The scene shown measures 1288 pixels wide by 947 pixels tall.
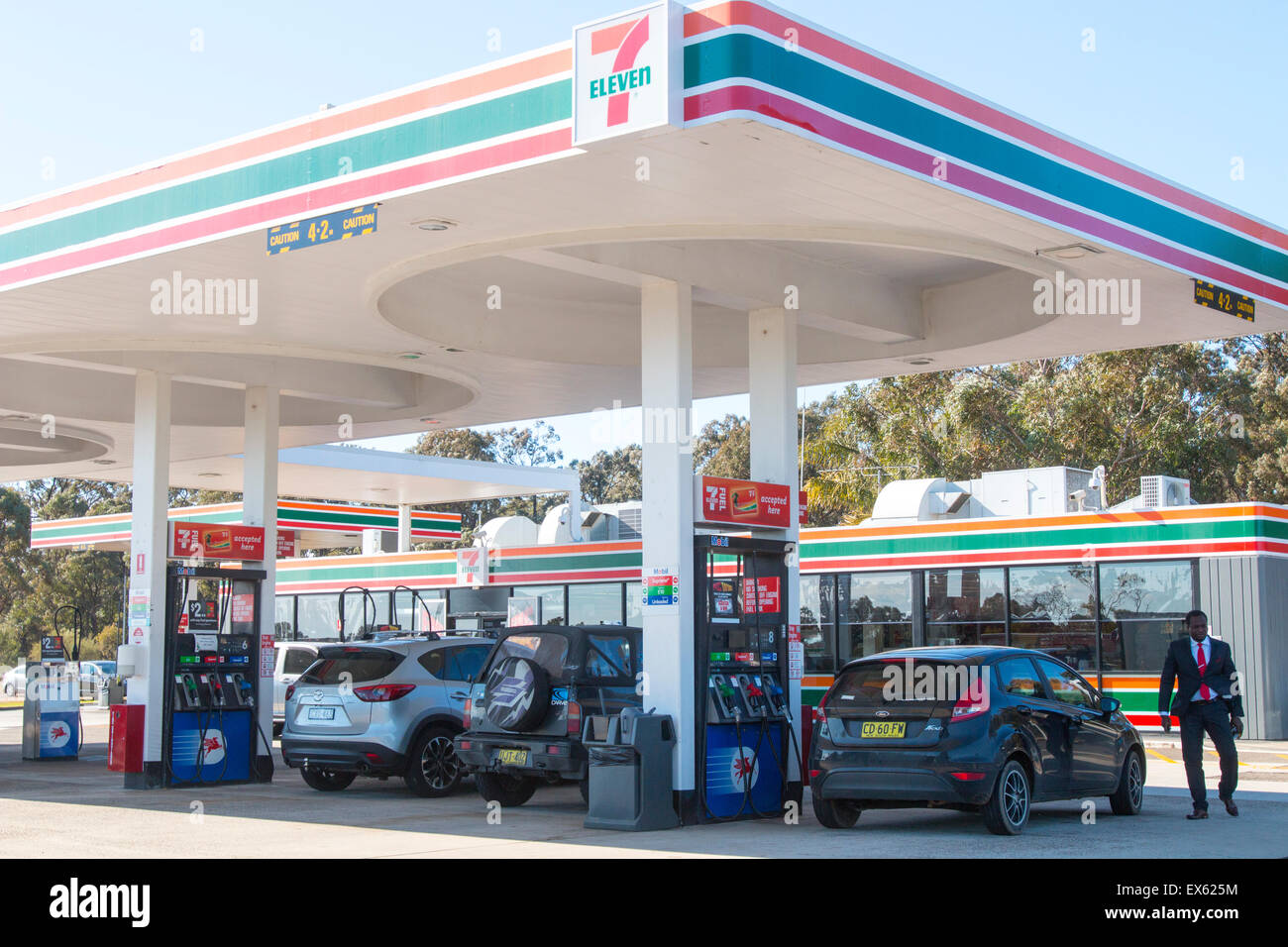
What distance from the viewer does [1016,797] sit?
34.6ft

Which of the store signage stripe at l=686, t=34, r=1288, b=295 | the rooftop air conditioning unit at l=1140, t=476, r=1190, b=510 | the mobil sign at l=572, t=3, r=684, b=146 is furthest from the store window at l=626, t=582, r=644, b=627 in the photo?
the mobil sign at l=572, t=3, r=684, b=146

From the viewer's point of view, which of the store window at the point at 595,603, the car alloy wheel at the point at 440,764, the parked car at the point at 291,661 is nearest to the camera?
the car alloy wheel at the point at 440,764

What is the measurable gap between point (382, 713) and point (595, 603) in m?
12.1

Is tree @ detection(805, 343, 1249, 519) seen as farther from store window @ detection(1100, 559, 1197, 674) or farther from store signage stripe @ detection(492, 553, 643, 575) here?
store window @ detection(1100, 559, 1197, 674)

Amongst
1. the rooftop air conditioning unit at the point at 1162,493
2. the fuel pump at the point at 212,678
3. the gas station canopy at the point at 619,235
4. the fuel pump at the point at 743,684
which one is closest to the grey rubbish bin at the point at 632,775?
the fuel pump at the point at 743,684

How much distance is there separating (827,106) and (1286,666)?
1408 cm

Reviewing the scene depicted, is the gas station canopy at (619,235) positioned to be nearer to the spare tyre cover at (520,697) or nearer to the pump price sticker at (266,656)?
the pump price sticker at (266,656)

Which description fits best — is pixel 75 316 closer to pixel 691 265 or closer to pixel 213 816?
pixel 213 816

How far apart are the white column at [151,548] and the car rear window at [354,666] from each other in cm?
227

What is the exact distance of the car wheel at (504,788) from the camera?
1323 centimetres

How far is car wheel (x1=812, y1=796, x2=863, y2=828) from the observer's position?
11.0 m

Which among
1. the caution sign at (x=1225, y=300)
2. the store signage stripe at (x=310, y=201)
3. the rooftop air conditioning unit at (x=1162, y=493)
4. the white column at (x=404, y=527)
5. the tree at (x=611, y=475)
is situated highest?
the tree at (x=611, y=475)

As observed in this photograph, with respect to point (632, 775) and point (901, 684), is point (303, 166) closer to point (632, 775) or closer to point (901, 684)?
point (632, 775)

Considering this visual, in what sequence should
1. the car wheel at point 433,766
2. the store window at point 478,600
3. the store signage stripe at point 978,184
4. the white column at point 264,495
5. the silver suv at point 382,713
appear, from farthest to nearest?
the store window at point 478,600, the white column at point 264,495, the car wheel at point 433,766, the silver suv at point 382,713, the store signage stripe at point 978,184
